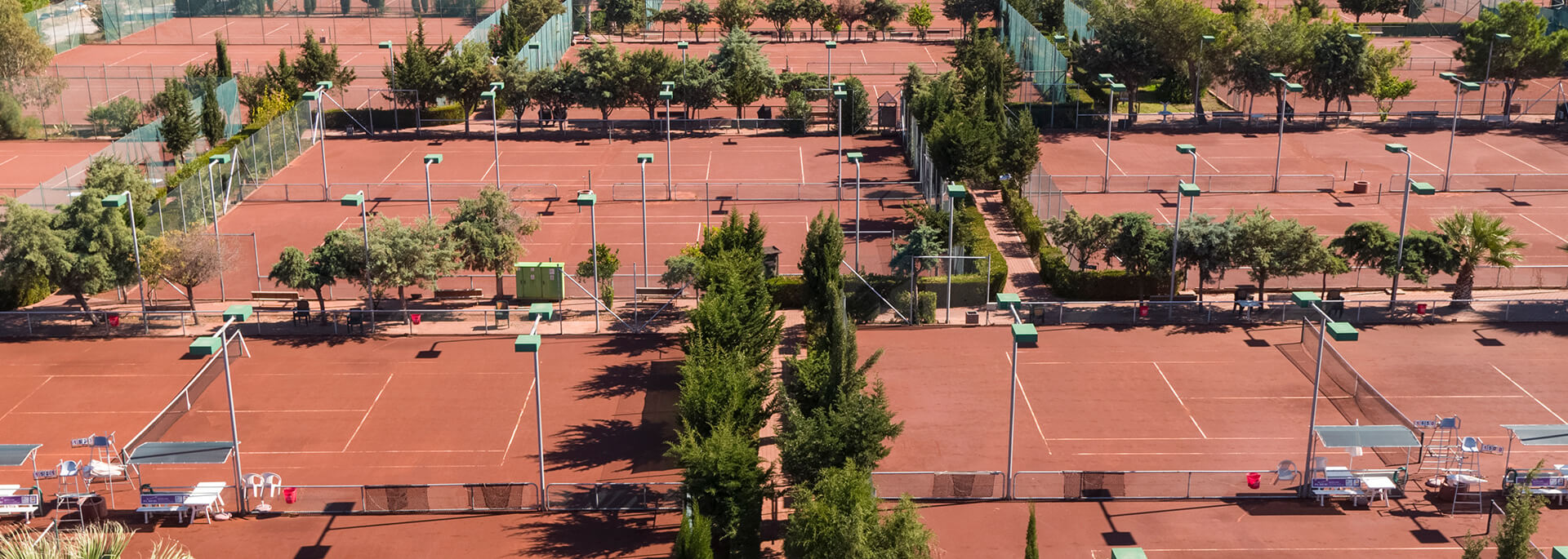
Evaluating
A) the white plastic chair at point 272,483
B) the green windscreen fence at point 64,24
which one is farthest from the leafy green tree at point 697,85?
the green windscreen fence at point 64,24

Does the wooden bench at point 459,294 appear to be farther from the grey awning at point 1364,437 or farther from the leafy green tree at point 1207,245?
the grey awning at point 1364,437

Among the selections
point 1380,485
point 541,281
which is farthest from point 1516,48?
point 541,281

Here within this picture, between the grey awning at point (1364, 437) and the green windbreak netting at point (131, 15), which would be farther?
the green windbreak netting at point (131, 15)

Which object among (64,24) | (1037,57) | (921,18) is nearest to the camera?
(1037,57)

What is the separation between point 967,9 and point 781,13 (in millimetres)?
13711

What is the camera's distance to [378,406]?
40.2 metres

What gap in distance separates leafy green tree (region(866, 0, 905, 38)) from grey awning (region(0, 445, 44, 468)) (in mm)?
80785

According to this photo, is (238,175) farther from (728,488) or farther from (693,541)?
(693,541)

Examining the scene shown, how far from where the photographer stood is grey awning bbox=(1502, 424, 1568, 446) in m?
34.8

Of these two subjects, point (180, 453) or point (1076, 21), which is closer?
point (180, 453)

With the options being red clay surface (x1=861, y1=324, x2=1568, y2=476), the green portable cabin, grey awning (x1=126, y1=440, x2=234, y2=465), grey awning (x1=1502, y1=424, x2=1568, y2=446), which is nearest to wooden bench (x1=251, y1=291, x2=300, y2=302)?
the green portable cabin

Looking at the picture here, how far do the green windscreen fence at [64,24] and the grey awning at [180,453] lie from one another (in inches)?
2726

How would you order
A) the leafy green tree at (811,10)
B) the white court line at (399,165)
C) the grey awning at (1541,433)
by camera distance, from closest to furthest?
the grey awning at (1541,433), the white court line at (399,165), the leafy green tree at (811,10)

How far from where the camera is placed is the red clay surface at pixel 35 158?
6269 centimetres
